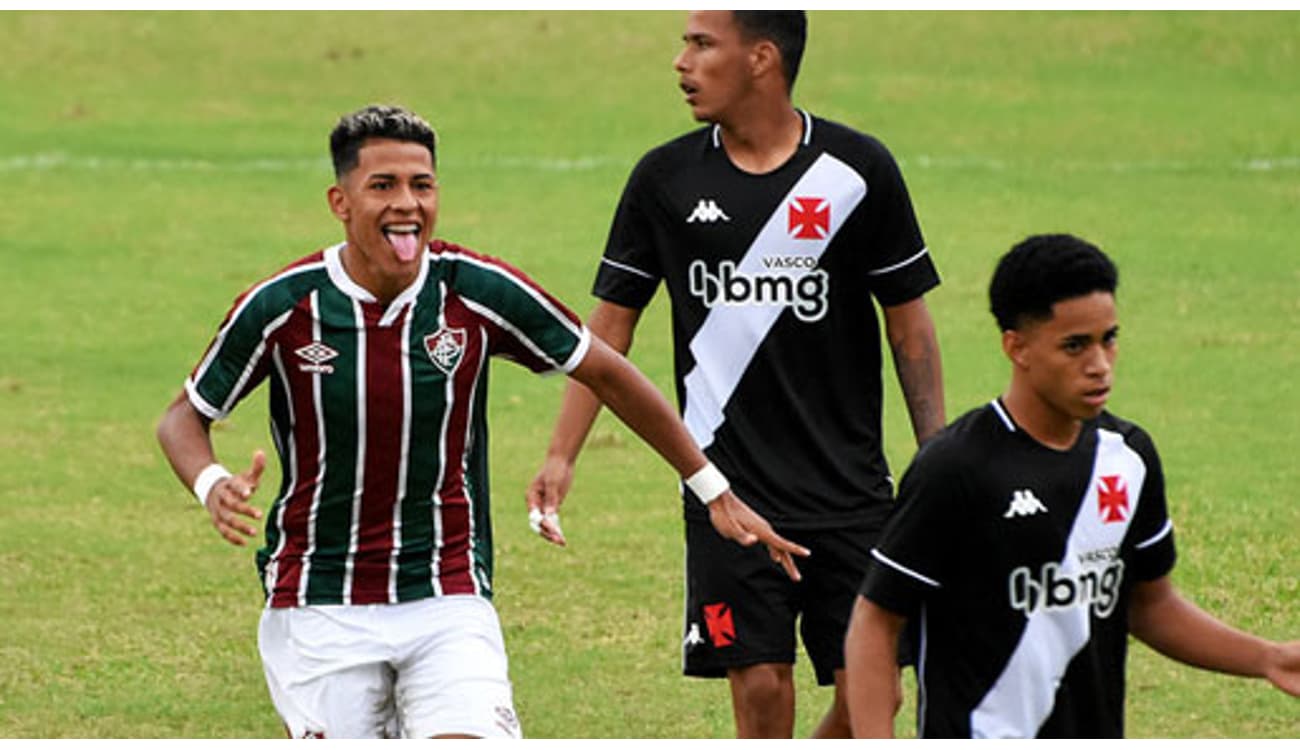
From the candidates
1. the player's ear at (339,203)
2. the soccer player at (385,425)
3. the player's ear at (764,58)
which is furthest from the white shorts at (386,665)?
the player's ear at (764,58)

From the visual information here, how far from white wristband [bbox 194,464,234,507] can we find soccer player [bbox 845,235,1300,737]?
1920 millimetres

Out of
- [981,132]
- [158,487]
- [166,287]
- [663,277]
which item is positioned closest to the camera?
[663,277]

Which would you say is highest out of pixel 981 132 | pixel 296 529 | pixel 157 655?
pixel 981 132

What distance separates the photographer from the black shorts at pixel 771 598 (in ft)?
32.1

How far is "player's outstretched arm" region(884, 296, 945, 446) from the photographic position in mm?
9812

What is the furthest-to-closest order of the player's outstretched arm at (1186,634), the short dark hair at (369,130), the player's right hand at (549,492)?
the player's right hand at (549,492) < the short dark hair at (369,130) < the player's outstretched arm at (1186,634)

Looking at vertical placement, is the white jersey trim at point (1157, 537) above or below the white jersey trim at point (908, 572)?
above

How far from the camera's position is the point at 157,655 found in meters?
13.6

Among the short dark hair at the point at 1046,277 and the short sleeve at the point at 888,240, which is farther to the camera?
the short sleeve at the point at 888,240

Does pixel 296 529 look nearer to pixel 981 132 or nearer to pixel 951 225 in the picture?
pixel 951 225

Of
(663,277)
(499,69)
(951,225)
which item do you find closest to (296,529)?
(663,277)

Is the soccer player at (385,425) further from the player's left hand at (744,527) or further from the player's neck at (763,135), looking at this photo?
the player's neck at (763,135)

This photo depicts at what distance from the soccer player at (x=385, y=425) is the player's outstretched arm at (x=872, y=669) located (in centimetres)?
151
